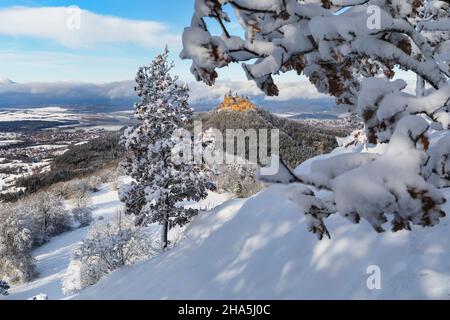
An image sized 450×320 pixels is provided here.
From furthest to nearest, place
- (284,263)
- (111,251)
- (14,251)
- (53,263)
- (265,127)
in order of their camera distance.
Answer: (265,127)
(53,263)
(14,251)
(111,251)
(284,263)

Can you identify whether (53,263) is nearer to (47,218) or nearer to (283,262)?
(47,218)

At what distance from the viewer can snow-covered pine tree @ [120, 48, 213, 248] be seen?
16.2m

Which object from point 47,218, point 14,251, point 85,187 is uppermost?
point 14,251

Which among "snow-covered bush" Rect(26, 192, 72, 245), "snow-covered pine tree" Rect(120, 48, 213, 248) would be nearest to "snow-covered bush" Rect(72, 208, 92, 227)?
"snow-covered bush" Rect(26, 192, 72, 245)

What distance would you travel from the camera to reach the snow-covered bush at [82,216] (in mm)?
60000

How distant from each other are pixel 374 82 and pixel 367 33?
327 mm

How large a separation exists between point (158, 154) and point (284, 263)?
35.3 feet

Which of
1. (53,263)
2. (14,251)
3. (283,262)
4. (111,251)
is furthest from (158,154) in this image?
(53,263)

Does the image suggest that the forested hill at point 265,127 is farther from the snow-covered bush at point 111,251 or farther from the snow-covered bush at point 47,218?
the snow-covered bush at point 111,251

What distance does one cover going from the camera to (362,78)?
2303mm

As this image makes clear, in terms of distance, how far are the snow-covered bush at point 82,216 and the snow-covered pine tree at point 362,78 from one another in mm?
61958

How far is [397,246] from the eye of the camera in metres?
5.29

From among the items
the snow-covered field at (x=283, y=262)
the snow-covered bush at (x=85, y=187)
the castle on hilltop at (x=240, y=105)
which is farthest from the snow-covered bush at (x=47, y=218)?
the castle on hilltop at (x=240, y=105)
